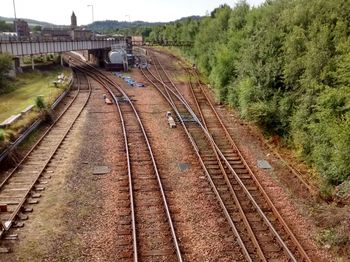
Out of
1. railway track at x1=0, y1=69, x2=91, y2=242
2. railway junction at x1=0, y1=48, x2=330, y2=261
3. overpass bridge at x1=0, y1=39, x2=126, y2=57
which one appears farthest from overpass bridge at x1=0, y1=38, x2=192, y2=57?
railway track at x1=0, y1=69, x2=91, y2=242

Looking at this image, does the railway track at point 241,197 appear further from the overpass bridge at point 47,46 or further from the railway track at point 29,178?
the overpass bridge at point 47,46

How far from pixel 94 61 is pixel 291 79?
49733 mm

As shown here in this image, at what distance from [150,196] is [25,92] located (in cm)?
2522

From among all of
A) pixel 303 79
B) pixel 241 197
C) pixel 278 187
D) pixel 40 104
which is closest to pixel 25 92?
pixel 40 104

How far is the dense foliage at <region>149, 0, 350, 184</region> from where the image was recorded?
Answer: 15523mm

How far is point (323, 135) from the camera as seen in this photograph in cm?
1625

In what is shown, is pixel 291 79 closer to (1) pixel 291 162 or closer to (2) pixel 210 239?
(1) pixel 291 162

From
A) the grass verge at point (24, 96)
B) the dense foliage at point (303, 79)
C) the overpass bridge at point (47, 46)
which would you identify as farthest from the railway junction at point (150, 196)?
the overpass bridge at point (47, 46)

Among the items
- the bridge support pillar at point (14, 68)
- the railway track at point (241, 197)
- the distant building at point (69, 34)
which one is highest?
the distant building at point (69, 34)

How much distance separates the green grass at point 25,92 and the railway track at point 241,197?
11.6m

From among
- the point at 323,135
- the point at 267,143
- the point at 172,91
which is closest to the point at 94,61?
the point at 172,91

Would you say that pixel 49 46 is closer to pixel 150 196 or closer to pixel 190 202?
pixel 150 196

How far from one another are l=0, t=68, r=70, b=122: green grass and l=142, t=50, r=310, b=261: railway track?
11.6 m

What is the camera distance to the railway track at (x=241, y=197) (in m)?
11.6
